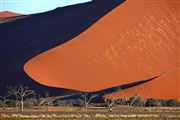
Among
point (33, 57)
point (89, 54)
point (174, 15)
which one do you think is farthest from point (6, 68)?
point (174, 15)

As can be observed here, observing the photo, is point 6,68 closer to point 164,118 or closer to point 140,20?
point 140,20

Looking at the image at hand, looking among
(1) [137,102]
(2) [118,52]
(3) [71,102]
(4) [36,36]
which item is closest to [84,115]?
(3) [71,102]

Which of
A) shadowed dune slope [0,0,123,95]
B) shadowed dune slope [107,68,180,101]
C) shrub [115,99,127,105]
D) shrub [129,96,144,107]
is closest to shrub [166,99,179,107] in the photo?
shadowed dune slope [107,68,180,101]

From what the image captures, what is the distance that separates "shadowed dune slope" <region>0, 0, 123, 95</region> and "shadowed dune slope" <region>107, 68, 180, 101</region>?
7.38 m

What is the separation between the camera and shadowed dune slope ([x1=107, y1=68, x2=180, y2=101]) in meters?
71.1

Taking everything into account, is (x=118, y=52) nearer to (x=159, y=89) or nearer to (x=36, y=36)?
(x=159, y=89)

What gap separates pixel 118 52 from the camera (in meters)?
79.2

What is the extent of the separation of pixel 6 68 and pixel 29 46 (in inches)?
428

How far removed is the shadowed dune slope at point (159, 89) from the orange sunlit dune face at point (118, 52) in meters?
2.36

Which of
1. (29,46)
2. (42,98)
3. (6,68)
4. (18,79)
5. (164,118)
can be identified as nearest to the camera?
(164,118)

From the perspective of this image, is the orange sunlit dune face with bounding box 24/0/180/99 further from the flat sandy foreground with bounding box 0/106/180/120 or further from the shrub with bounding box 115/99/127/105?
the flat sandy foreground with bounding box 0/106/180/120

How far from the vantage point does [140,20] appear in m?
84.9

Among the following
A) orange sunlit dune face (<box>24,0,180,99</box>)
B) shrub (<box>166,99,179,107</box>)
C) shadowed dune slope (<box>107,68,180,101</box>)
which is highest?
orange sunlit dune face (<box>24,0,180,99</box>)

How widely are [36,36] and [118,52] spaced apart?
85.9 feet
